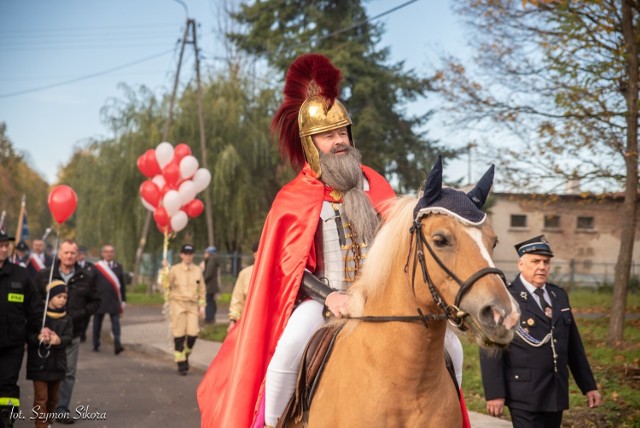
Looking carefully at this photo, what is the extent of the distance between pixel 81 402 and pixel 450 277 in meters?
8.52

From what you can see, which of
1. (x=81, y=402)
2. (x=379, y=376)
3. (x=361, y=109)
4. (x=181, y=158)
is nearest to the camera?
(x=379, y=376)

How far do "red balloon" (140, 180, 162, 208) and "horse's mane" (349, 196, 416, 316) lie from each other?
1330cm

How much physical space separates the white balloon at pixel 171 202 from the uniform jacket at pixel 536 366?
11.4 metres

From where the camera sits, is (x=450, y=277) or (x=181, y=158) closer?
(x=450, y=277)

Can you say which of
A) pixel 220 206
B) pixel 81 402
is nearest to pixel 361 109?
pixel 220 206

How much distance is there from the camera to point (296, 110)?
5.07 meters

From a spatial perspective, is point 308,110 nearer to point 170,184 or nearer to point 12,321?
point 12,321

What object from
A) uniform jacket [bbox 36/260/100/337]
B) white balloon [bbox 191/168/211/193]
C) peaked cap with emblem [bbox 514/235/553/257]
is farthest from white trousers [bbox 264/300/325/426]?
white balloon [bbox 191/168/211/193]

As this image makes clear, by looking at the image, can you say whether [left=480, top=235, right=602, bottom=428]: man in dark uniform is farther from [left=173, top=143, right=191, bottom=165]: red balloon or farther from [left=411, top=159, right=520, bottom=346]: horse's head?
[left=173, top=143, right=191, bottom=165]: red balloon

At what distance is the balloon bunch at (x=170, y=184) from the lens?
16.2 meters

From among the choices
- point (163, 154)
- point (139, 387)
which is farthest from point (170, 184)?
point (139, 387)

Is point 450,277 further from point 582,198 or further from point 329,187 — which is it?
point 582,198

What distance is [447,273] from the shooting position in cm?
331

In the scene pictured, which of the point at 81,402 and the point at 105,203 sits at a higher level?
the point at 105,203
